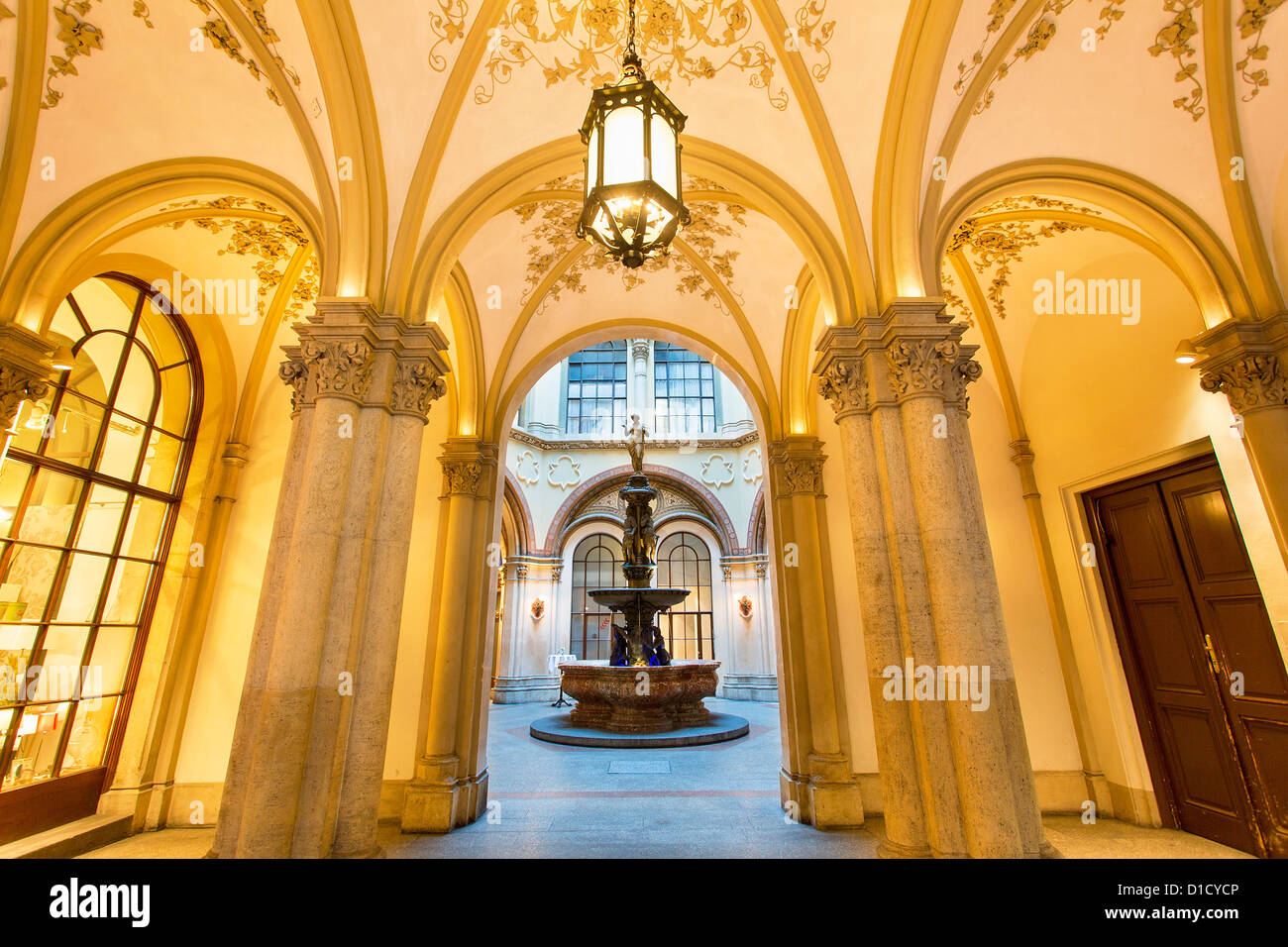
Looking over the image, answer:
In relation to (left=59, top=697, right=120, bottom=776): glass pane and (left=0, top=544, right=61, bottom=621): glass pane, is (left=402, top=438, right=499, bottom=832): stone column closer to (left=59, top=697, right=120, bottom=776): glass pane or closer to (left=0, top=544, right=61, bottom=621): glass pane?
(left=59, top=697, right=120, bottom=776): glass pane

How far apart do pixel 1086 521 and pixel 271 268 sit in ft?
26.7

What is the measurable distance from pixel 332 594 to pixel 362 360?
4.34 ft

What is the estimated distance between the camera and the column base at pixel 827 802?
450 cm

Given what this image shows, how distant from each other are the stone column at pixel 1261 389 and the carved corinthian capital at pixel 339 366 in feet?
18.0

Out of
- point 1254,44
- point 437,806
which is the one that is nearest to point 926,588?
point 1254,44

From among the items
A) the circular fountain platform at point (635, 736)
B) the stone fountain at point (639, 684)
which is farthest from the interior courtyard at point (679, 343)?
the stone fountain at point (639, 684)

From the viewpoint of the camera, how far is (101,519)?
4883mm

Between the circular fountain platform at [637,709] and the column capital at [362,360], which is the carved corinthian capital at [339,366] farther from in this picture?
the circular fountain platform at [637,709]

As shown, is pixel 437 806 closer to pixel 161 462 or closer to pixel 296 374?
pixel 296 374

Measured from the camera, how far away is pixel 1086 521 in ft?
16.9

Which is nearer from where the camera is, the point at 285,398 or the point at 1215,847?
the point at 1215,847

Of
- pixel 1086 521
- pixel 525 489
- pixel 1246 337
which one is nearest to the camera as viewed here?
pixel 1246 337

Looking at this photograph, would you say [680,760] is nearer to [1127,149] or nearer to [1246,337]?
[1246,337]
